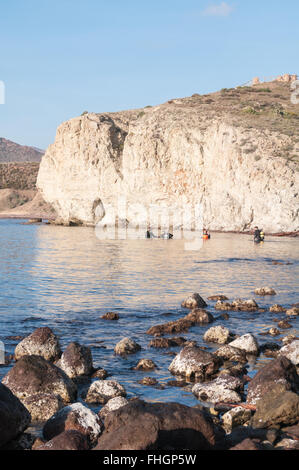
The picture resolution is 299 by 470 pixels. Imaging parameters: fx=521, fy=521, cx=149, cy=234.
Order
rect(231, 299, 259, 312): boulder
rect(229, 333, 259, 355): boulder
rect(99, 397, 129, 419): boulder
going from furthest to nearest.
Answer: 1. rect(231, 299, 259, 312): boulder
2. rect(229, 333, 259, 355): boulder
3. rect(99, 397, 129, 419): boulder

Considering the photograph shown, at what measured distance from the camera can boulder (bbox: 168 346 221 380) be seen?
13648 millimetres

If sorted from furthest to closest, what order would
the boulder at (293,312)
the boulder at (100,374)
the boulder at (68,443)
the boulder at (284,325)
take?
the boulder at (293,312), the boulder at (284,325), the boulder at (100,374), the boulder at (68,443)

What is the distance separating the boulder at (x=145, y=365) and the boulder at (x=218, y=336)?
11.3 feet

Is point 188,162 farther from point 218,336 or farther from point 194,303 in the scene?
point 218,336

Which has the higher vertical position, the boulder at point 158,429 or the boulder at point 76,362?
the boulder at point 158,429

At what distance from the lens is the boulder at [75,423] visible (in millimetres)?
9469

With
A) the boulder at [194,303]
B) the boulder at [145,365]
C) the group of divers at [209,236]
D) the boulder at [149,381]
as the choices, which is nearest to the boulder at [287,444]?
the boulder at [149,381]

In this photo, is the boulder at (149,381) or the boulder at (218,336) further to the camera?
the boulder at (218,336)

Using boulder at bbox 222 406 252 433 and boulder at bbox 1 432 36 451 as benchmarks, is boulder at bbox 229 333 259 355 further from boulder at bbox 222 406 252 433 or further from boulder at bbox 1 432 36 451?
boulder at bbox 1 432 36 451

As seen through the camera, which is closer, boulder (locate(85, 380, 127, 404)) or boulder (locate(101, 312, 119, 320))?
boulder (locate(85, 380, 127, 404))

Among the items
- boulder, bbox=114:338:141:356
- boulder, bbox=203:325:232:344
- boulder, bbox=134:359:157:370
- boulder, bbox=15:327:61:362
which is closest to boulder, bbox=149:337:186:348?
boulder, bbox=114:338:141:356

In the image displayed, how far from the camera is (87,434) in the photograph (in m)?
9.42

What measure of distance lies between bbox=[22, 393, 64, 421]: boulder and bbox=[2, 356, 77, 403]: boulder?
50 centimetres

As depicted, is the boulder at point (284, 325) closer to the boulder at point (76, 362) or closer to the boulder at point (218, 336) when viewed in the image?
the boulder at point (218, 336)
